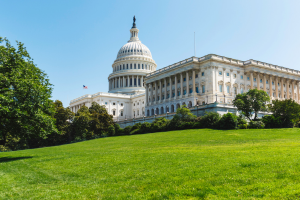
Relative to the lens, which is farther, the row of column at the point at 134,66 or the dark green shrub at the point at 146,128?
the row of column at the point at 134,66

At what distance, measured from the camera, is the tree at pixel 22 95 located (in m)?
26.6

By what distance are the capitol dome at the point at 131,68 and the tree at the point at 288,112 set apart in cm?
9315

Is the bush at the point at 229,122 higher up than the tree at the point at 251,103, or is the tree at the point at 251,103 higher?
the tree at the point at 251,103

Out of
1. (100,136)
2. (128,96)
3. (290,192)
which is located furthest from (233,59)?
(290,192)

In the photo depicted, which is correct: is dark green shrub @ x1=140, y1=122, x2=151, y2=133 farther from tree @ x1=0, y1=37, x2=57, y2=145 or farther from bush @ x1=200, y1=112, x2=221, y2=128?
tree @ x1=0, y1=37, x2=57, y2=145

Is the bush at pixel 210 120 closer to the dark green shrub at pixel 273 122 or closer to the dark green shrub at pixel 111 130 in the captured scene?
the dark green shrub at pixel 273 122

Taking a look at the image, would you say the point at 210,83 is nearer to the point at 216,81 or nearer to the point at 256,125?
the point at 216,81

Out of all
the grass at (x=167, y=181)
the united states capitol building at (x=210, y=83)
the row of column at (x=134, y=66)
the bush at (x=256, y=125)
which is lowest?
the grass at (x=167, y=181)

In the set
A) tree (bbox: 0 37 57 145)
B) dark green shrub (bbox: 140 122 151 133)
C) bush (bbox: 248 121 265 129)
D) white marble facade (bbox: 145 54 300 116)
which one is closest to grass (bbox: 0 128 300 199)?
tree (bbox: 0 37 57 145)

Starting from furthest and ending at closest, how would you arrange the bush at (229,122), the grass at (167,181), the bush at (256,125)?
1. the bush at (256,125)
2. the bush at (229,122)
3. the grass at (167,181)

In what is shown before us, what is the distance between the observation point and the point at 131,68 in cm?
15175

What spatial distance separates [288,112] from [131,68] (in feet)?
346

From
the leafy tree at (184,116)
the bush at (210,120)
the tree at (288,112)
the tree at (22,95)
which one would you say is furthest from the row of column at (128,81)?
the tree at (22,95)

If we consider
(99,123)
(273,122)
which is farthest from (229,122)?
(99,123)
